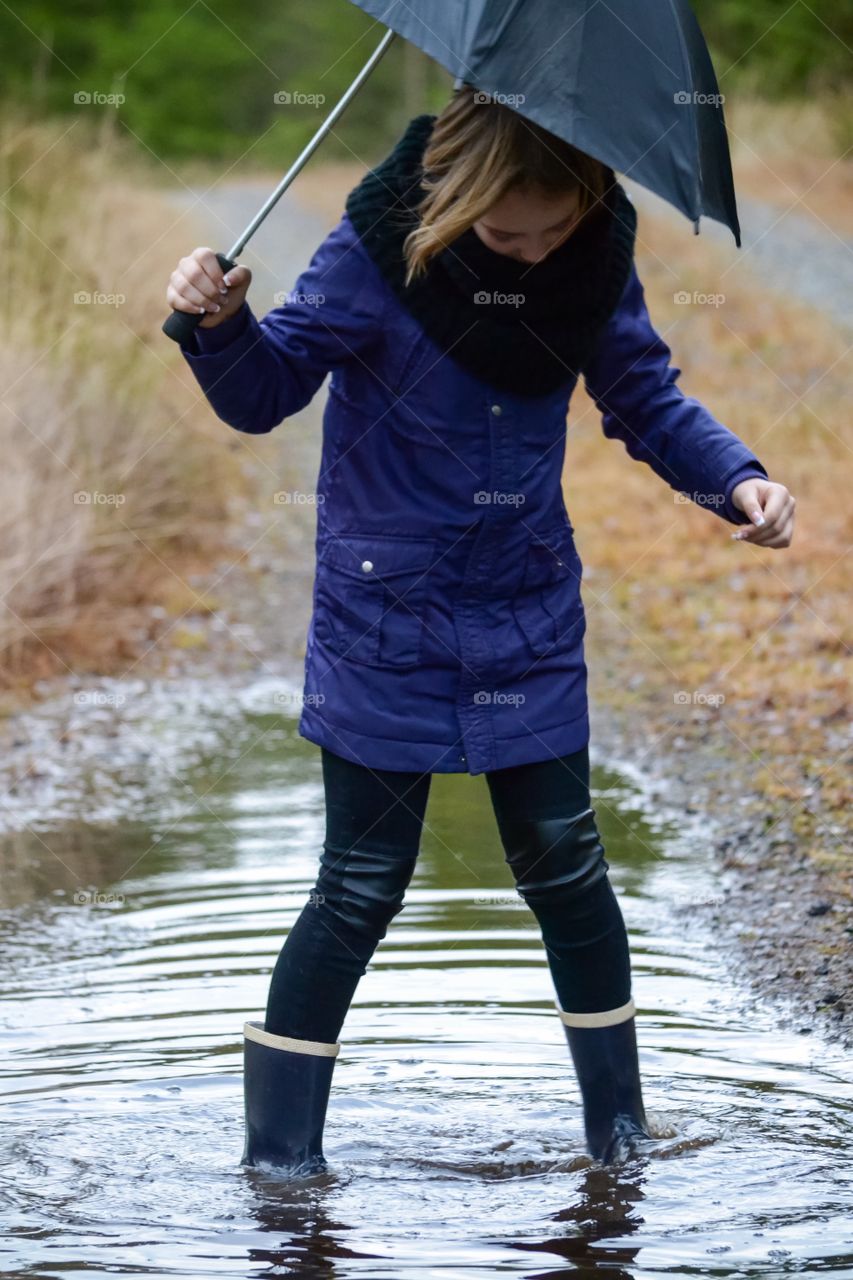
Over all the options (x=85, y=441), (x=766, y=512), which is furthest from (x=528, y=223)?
(x=85, y=441)

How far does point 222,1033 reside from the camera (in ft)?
12.0

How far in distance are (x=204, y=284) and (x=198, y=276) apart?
0.5 inches

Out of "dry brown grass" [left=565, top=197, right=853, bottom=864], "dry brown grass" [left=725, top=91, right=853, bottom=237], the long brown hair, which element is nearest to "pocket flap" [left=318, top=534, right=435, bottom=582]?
the long brown hair

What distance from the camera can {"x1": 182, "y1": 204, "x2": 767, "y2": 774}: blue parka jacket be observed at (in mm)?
2748

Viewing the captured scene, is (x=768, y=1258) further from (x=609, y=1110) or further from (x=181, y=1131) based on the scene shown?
(x=181, y=1131)

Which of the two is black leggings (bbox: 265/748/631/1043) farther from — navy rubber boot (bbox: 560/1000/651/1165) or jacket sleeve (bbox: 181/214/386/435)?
jacket sleeve (bbox: 181/214/386/435)

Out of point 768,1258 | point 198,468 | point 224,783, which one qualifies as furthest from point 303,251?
point 768,1258

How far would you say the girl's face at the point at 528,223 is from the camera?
2711 millimetres

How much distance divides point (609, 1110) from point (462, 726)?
72cm

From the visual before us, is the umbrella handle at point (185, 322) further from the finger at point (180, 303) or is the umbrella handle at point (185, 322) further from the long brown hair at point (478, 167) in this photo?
the long brown hair at point (478, 167)

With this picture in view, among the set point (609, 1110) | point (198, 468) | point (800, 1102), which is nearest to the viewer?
point (609, 1110)

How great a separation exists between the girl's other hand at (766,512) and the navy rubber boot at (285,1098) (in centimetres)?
102

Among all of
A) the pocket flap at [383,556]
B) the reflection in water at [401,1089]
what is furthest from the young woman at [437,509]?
the reflection in water at [401,1089]

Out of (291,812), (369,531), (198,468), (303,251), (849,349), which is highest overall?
(303,251)
